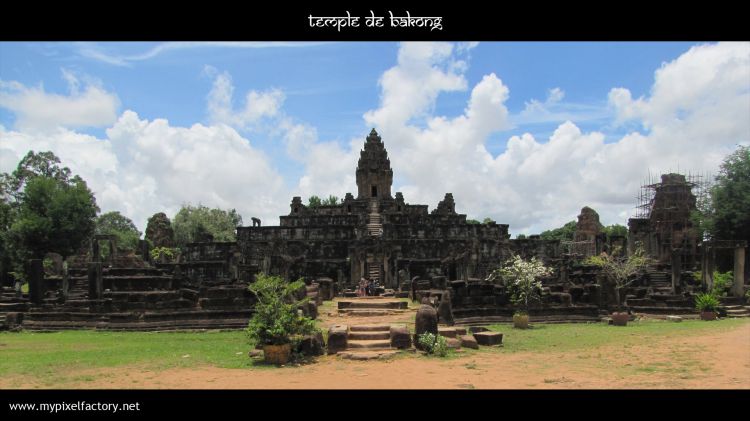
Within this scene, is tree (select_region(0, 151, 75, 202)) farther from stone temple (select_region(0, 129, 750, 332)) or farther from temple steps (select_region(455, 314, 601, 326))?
temple steps (select_region(455, 314, 601, 326))

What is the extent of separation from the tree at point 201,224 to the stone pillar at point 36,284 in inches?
1612

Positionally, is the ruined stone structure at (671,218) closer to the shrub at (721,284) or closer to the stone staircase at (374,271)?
the shrub at (721,284)

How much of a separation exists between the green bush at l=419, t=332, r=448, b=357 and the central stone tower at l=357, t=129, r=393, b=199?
37.6 meters

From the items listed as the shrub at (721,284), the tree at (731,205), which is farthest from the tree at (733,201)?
the shrub at (721,284)

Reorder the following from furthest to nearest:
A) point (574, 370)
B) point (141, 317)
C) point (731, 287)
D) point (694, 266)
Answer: point (694, 266) < point (731, 287) < point (141, 317) < point (574, 370)

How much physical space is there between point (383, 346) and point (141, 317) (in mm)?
10723

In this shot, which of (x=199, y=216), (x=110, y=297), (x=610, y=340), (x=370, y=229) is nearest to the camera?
(x=610, y=340)

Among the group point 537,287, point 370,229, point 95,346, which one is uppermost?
point 370,229

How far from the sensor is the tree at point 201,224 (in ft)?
217

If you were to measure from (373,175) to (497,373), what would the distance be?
41.4m

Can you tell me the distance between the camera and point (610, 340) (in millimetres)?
15328

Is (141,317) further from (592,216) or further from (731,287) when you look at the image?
(592,216)

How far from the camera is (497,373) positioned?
1068 cm

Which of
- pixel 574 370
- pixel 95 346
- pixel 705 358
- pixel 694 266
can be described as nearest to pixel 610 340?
pixel 705 358
